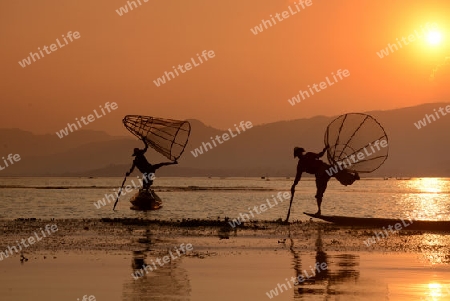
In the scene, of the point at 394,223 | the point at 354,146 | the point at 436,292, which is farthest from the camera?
the point at 354,146

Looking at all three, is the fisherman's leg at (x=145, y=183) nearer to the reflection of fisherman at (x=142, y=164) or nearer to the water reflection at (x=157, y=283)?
the reflection of fisherman at (x=142, y=164)

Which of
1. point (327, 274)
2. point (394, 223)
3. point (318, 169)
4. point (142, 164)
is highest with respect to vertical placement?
point (142, 164)

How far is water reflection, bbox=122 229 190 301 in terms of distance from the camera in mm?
17609

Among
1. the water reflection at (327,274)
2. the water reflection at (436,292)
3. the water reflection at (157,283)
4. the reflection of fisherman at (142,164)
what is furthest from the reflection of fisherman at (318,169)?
the water reflection at (436,292)

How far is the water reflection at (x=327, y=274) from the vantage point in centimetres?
1819

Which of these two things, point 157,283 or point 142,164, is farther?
point 142,164

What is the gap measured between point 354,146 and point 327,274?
1805 centimetres

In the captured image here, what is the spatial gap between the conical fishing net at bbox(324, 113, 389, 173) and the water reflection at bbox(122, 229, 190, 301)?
15544mm

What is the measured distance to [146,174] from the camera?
4784 cm

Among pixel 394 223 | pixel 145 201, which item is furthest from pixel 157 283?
pixel 145 201

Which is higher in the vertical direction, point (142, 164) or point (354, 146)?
point (142, 164)

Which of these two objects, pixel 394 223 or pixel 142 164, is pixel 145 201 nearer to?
pixel 142 164

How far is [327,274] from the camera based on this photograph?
2109 cm

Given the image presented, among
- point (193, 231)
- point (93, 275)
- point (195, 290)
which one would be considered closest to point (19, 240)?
point (193, 231)
